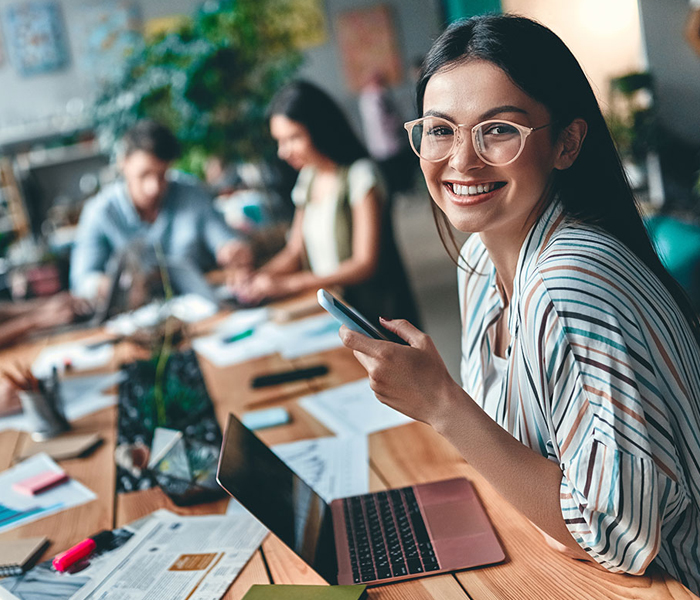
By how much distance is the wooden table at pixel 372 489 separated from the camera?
2.87 ft

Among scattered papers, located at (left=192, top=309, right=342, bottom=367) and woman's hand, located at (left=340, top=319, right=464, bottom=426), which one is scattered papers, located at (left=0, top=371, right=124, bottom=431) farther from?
woman's hand, located at (left=340, top=319, right=464, bottom=426)

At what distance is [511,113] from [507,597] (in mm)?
626

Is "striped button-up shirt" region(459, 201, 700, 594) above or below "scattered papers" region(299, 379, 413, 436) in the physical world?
above

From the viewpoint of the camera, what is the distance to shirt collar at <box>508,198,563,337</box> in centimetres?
98

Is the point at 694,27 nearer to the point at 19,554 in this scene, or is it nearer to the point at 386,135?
the point at 386,135

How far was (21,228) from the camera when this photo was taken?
7.97 m

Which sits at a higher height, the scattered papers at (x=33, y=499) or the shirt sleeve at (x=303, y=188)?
the shirt sleeve at (x=303, y=188)

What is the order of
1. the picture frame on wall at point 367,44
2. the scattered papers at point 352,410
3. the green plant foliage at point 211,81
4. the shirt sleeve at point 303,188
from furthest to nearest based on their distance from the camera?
1. the picture frame on wall at point 367,44
2. the green plant foliage at point 211,81
3. the shirt sleeve at point 303,188
4. the scattered papers at point 352,410

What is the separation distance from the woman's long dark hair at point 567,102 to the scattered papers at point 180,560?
2.33ft

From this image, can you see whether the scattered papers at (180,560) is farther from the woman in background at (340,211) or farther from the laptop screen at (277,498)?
the woman in background at (340,211)

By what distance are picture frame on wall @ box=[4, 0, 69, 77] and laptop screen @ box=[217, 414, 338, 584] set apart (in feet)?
28.4

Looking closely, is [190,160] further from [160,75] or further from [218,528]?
[218,528]

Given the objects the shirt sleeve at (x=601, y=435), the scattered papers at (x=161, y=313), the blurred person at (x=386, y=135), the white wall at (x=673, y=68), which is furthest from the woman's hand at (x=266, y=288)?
the blurred person at (x=386, y=135)

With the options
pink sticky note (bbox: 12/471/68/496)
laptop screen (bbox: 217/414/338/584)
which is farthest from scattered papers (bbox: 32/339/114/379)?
laptop screen (bbox: 217/414/338/584)
